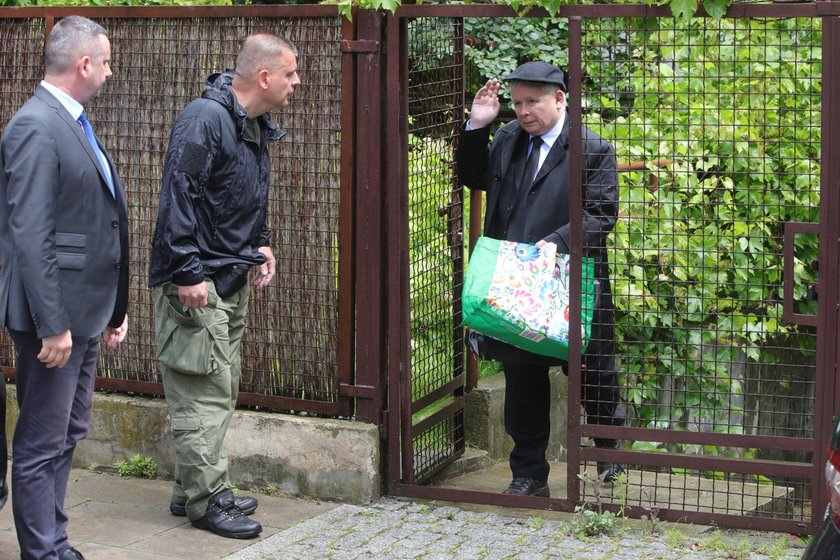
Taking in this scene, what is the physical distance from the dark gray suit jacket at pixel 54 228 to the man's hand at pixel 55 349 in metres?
0.03

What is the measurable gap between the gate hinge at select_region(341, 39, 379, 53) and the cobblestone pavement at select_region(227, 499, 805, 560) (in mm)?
2236

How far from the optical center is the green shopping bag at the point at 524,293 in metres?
5.71

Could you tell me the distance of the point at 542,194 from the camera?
19.8 ft

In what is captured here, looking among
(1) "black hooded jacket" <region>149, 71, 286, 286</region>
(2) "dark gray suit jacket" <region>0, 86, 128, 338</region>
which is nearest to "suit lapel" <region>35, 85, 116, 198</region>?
(2) "dark gray suit jacket" <region>0, 86, 128, 338</region>

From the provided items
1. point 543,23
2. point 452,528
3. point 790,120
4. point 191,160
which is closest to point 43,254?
point 191,160

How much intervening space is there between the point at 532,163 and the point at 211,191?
1673 mm

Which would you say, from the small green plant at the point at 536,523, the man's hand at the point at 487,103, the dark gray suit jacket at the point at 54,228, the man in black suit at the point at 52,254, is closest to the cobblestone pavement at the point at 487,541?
the small green plant at the point at 536,523

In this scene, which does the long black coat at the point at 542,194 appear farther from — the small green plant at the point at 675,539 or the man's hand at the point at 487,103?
the small green plant at the point at 675,539

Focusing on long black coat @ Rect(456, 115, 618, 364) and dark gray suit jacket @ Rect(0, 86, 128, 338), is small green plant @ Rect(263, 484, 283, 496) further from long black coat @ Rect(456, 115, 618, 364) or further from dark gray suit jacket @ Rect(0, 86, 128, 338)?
dark gray suit jacket @ Rect(0, 86, 128, 338)

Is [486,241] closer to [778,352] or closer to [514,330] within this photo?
[514,330]

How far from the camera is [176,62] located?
20.9ft

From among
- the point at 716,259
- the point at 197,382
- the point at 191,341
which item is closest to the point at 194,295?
the point at 191,341

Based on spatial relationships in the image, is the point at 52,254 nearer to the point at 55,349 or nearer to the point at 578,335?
the point at 55,349

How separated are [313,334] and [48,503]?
72.2 inches
